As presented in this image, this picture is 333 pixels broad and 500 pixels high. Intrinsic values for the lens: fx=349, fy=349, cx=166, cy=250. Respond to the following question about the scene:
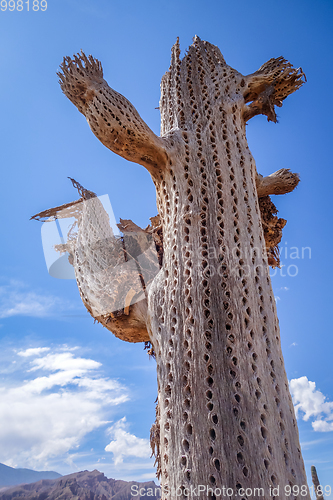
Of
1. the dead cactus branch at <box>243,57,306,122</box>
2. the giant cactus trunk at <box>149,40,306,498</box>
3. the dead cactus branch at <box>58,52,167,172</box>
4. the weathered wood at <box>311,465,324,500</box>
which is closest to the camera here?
→ the giant cactus trunk at <box>149,40,306,498</box>

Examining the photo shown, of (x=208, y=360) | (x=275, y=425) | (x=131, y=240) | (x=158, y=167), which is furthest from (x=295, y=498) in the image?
(x=158, y=167)

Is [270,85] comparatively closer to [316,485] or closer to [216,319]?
[216,319]

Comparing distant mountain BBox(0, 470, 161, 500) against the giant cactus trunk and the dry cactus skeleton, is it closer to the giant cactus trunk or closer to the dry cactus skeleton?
the dry cactus skeleton

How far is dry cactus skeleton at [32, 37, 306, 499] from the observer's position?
2584 mm

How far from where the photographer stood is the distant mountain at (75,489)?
9.35 metres

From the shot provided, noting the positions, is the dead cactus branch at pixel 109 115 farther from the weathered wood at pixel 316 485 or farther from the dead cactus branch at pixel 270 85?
the weathered wood at pixel 316 485

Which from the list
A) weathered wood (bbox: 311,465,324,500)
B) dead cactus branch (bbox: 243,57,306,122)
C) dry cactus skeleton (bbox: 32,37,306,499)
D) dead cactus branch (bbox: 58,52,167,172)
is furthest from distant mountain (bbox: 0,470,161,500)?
dead cactus branch (bbox: 243,57,306,122)

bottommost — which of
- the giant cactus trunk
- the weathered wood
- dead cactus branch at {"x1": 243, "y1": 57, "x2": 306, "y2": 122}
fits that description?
the weathered wood

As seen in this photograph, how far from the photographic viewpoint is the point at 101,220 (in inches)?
187

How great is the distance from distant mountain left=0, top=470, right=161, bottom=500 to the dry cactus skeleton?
7519mm

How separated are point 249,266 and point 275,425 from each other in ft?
4.51

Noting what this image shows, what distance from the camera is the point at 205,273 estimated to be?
328cm

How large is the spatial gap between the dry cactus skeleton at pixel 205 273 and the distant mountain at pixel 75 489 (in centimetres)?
752

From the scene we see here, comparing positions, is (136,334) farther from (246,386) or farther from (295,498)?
(295,498)
